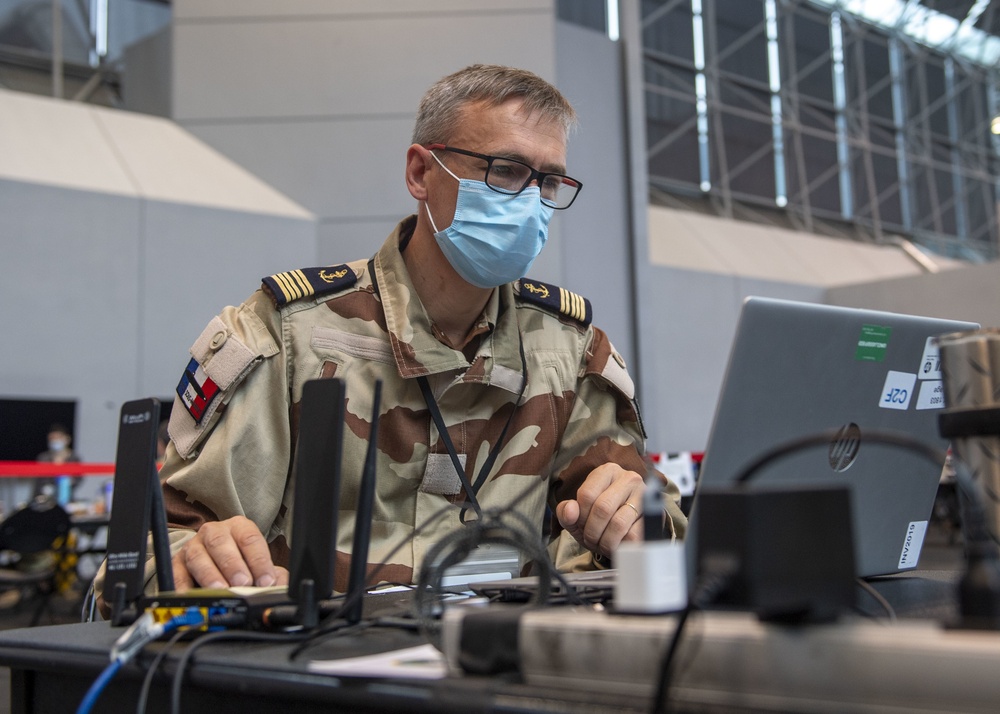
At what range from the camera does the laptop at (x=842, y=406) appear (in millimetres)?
848

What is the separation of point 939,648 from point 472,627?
27 cm

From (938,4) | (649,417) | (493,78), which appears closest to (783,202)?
(938,4)

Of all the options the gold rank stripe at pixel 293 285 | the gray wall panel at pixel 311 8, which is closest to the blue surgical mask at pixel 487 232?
the gold rank stripe at pixel 293 285

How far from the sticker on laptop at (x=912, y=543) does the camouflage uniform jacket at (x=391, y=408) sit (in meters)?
0.36

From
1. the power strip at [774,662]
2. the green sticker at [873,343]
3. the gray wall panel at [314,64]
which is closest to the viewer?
the power strip at [774,662]

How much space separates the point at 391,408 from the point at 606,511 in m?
0.43

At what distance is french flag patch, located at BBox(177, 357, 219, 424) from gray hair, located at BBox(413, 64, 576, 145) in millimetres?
556

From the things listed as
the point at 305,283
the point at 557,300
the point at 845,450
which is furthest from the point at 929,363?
the point at 305,283

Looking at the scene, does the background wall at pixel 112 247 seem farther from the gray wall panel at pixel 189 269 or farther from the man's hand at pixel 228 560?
the man's hand at pixel 228 560

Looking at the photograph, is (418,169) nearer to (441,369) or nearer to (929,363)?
(441,369)

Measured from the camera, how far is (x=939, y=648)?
1.46 ft

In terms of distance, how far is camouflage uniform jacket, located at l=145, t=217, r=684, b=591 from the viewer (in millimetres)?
1372

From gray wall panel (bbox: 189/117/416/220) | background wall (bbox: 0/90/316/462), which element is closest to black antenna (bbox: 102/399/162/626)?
background wall (bbox: 0/90/316/462)

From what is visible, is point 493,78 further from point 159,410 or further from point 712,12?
point 712,12
